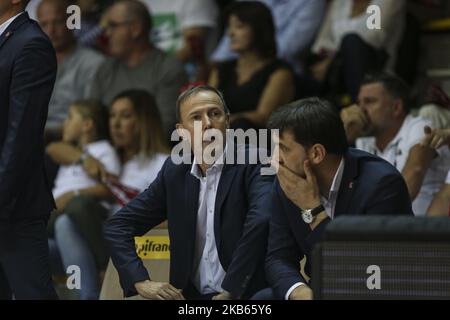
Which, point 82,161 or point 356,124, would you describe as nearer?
point 356,124

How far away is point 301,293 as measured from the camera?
14.1 feet

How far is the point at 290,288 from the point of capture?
4.40m

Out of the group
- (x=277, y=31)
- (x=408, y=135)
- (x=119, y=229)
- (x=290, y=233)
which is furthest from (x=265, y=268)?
(x=277, y=31)

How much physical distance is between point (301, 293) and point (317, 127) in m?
0.66

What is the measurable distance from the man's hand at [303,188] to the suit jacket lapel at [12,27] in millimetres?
1293

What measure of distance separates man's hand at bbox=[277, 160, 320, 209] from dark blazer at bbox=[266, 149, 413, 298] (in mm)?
53

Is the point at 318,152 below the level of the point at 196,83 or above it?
below

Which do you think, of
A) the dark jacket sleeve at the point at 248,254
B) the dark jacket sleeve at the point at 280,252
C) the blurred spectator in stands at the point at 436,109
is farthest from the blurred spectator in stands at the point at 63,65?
the dark jacket sleeve at the point at 280,252

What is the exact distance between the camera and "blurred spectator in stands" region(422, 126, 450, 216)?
5820mm

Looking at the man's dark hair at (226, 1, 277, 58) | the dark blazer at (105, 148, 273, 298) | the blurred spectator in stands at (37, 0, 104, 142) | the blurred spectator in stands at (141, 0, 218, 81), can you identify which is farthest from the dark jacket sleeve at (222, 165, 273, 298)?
the blurred spectator in stands at (141, 0, 218, 81)

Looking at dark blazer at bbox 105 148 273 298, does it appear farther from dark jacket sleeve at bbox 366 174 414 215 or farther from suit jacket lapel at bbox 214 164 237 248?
dark jacket sleeve at bbox 366 174 414 215

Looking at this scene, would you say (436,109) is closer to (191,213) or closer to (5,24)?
(191,213)

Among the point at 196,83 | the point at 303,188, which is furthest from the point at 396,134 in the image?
the point at 303,188

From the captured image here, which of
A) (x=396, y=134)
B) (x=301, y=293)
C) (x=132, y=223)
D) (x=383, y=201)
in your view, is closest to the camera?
(x=301, y=293)
